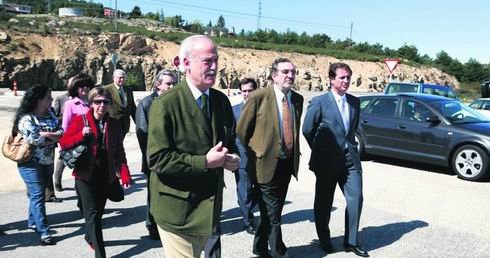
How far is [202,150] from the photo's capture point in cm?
262

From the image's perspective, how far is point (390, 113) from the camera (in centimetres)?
1020

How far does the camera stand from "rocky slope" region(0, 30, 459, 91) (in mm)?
39750

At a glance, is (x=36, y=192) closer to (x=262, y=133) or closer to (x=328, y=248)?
(x=262, y=133)

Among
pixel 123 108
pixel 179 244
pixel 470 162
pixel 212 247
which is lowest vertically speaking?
pixel 470 162

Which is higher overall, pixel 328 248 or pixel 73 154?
pixel 73 154

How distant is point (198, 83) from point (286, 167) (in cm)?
211

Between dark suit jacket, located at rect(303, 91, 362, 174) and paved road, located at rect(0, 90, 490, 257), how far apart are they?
981 millimetres

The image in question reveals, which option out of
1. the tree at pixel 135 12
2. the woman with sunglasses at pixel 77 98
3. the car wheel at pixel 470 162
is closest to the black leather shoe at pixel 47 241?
the woman with sunglasses at pixel 77 98

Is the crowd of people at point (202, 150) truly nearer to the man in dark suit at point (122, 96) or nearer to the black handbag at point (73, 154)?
the black handbag at point (73, 154)

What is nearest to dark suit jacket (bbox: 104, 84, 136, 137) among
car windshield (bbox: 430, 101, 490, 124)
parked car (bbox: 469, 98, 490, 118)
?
car windshield (bbox: 430, 101, 490, 124)

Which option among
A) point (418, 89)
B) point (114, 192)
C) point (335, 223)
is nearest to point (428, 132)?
point (335, 223)

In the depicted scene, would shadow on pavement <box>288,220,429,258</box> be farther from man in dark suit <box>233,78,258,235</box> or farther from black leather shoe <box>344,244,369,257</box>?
man in dark suit <box>233,78,258,235</box>

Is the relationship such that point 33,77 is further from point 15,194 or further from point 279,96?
point 279,96

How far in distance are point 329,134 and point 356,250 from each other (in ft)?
4.19
